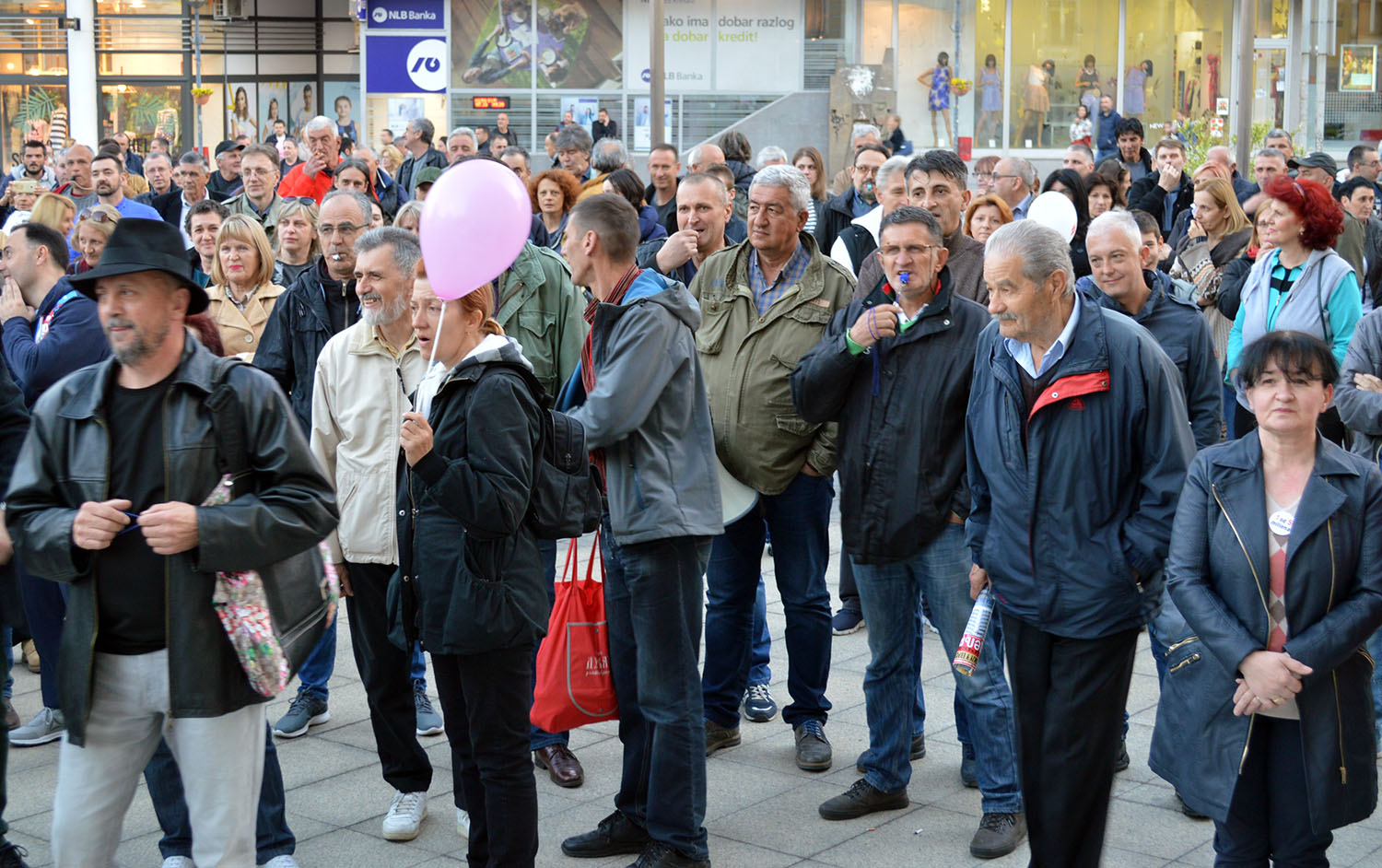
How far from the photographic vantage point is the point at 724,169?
996 centimetres

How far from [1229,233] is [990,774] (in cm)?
495

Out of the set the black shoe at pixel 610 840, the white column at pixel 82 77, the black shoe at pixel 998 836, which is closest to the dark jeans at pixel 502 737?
the black shoe at pixel 610 840

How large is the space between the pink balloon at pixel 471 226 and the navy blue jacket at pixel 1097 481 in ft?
5.00

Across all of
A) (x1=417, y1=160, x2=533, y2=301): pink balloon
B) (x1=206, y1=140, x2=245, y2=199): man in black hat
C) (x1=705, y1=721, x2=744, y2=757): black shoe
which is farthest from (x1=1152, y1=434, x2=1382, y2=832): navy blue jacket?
(x1=206, y1=140, x2=245, y2=199): man in black hat

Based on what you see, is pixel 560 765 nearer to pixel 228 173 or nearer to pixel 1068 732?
pixel 1068 732

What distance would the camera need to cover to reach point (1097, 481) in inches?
165

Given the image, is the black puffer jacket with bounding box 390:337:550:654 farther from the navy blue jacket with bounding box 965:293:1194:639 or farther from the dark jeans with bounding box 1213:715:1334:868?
the dark jeans with bounding box 1213:715:1334:868

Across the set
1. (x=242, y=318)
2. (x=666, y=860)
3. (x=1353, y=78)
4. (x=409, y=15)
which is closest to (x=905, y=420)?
(x=666, y=860)

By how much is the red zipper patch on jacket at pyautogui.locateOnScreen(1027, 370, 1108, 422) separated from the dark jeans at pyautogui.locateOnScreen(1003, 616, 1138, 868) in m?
0.66

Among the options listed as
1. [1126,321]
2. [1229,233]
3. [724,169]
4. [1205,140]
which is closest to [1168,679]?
[1126,321]

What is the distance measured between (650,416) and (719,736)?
1.77m

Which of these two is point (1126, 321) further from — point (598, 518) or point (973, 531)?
point (598, 518)

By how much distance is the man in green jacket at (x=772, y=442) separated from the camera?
572 cm

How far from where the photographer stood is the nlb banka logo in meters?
29.0
